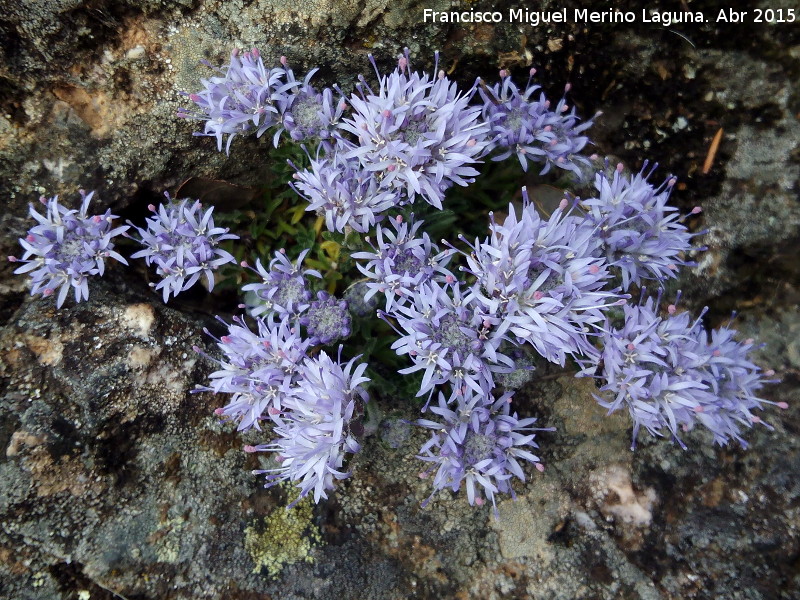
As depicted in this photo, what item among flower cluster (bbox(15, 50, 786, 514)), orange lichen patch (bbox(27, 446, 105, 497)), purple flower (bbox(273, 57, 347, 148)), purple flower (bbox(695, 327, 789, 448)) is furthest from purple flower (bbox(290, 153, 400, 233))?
purple flower (bbox(695, 327, 789, 448))

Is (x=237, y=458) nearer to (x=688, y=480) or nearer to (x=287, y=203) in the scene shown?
(x=287, y=203)

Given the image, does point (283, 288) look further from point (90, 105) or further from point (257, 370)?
point (90, 105)

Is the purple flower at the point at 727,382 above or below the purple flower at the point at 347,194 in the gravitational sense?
below

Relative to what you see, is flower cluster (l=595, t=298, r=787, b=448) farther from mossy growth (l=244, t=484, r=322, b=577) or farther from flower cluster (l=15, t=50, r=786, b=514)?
mossy growth (l=244, t=484, r=322, b=577)

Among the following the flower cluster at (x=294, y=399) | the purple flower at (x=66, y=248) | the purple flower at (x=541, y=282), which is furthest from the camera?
the purple flower at (x=66, y=248)

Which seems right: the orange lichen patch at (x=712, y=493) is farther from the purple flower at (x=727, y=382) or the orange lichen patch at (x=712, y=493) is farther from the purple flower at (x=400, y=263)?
the purple flower at (x=400, y=263)

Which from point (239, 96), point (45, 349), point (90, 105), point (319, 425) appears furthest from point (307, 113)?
point (45, 349)

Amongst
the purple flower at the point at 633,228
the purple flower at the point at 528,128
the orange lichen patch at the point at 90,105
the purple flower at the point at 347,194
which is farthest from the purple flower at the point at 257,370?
the purple flower at the point at 633,228
